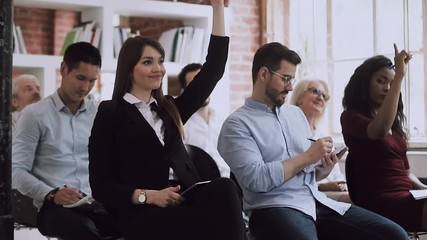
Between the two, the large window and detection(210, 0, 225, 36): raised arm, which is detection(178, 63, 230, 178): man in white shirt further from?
detection(210, 0, 225, 36): raised arm

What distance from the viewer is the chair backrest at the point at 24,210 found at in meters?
3.47

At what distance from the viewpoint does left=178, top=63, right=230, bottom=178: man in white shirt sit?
17.0ft

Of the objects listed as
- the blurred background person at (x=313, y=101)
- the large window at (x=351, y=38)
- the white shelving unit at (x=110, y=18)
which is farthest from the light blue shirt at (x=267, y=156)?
the white shelving unit at (x=110, y=18)

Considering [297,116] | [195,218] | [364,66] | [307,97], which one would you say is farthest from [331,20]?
[195,218]

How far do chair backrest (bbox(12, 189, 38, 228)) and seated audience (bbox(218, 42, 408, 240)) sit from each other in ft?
3.17

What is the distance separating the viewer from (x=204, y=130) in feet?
17.3

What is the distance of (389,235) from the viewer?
2973 mm

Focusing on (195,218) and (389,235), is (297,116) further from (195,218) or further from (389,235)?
(195,218)

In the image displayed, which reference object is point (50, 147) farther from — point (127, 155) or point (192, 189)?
point (192, 189)

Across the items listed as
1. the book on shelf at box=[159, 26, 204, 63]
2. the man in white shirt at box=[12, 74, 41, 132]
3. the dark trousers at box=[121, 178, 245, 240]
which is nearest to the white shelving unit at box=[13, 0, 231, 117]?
the book on shelf at box=[159, 26, 204, 63]

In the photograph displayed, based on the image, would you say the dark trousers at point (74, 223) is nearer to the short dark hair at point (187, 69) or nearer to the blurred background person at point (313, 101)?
the blurred background person at point (313, 101)

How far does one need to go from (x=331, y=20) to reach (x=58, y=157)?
3.05 meters

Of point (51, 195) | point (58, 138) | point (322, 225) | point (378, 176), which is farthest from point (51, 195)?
point (378, 176)

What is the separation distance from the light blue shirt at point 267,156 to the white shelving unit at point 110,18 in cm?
309
